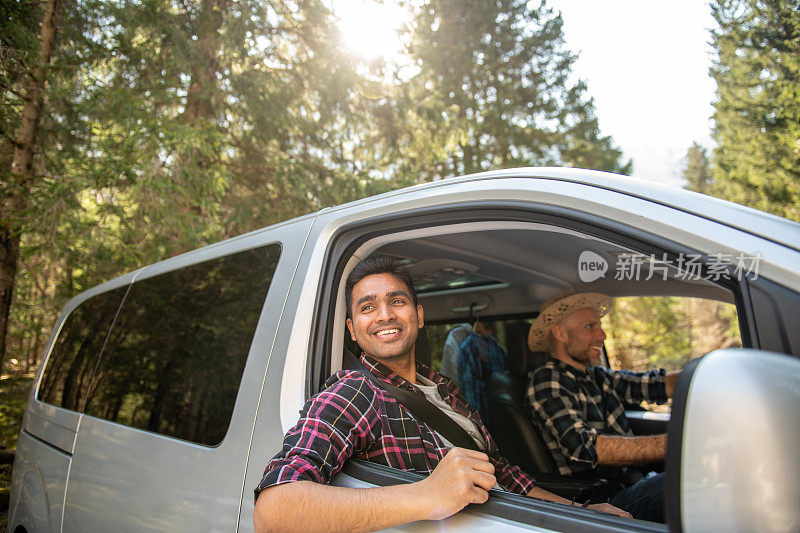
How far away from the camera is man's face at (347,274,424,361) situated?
72.4 inches

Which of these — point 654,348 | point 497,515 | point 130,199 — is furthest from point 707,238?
point 654,348

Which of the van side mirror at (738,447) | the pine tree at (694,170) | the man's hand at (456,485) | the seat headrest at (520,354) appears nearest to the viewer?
the van side mirror at (738,447)

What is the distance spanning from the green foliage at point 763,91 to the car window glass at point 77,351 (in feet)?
13.3

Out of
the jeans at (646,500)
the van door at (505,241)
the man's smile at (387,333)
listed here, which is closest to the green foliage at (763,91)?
the van door at (505,241)

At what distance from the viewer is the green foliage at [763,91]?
10.8ft

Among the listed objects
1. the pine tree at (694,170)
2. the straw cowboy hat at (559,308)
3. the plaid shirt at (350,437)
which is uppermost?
the pine tree at (694,170)

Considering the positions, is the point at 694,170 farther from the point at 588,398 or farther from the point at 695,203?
the point at 695,203

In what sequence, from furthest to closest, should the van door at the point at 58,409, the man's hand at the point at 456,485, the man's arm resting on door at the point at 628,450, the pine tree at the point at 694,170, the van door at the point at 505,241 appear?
Answer: the pine tree at the point at 694,170 < the man's arm resting on door at the point at 628,450 < the van door at the point at 58,409 < the man's hand at the point at 456,485 < the van door at the point at 505,241

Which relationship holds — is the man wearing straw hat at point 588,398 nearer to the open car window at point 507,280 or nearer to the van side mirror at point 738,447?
the open car window at point 507,280

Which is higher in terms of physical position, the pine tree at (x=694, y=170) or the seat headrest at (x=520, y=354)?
the pine tree at (x=694, y=170)

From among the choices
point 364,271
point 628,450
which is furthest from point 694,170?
point 364,271

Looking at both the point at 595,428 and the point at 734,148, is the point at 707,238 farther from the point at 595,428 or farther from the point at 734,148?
the point at 734,148

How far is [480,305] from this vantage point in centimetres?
368

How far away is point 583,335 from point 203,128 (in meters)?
5.62
